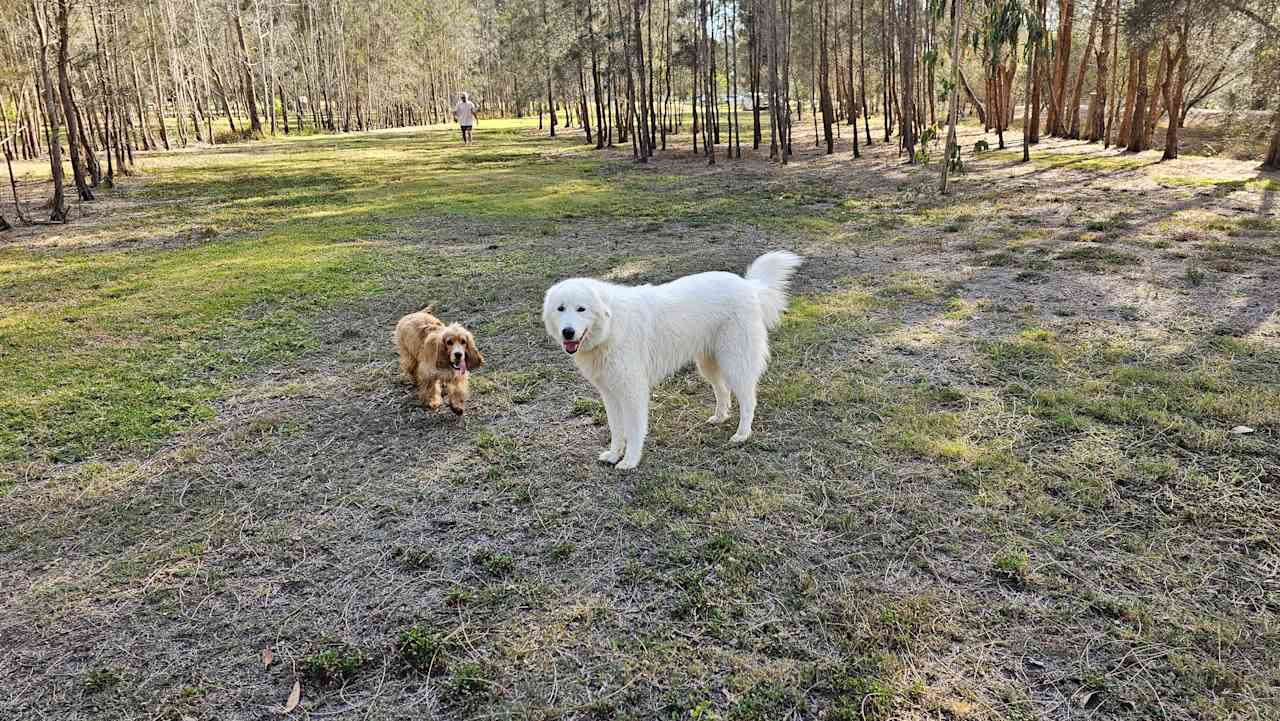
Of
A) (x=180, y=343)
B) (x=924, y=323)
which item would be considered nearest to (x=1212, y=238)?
(x=924, y=323)

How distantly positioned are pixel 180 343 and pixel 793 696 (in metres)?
6.53

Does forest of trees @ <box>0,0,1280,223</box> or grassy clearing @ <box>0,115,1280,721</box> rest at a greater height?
forest of trees @ <box>0,0,1280,223</box>

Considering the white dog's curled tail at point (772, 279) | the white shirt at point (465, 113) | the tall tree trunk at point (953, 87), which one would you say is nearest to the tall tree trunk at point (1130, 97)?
the tall tree trunk at point (953, 87)

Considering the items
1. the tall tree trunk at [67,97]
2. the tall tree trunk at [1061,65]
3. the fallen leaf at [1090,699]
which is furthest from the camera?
the tall tree trunk at [1061,65]

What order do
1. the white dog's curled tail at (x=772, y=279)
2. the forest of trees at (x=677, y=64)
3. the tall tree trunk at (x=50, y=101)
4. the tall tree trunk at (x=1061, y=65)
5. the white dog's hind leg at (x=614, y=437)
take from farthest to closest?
the tall tree trunk at (x=1061, y=65) < the forest of trees at (x=677, y=64) < the tall tree trunk at (x=50, y=101) < the white dog's curled tail at (x=772, y=279) < the white dog's hind leg at (x=614, y=437)

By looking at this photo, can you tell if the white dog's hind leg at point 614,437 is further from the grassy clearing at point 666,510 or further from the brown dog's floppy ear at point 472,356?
the brown dog's floppy ear at point 472,356

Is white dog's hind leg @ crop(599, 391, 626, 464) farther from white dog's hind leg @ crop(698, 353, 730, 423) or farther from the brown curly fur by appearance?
the brown curly fur

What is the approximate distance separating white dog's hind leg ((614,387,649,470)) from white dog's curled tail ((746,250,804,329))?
105cm

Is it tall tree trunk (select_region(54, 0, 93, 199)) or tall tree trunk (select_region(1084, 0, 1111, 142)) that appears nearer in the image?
tall tree trunk (select_region(54, 0, 93, 199))

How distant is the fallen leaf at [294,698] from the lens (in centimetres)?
266

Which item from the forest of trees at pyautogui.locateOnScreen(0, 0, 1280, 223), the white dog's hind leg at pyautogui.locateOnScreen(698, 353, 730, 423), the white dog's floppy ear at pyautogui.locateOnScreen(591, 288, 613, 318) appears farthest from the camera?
the forest of trees at pyautogui.locateOnScreen(0, 0, 1280, 223)

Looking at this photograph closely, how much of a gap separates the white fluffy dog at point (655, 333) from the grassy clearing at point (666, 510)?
36 centimetres

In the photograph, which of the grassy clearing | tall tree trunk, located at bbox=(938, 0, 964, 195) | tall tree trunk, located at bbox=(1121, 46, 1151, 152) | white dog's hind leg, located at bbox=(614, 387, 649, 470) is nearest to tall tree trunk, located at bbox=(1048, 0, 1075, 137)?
tall tree trunk, located at bbox=(1121, 46, 1151, 152)

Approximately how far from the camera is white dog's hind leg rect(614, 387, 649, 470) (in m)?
4.29
